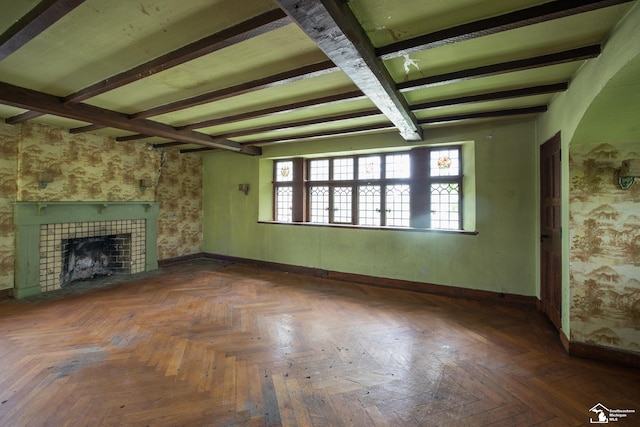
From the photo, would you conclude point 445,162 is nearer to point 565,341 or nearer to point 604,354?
point 565,341

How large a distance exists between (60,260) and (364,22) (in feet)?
17.4

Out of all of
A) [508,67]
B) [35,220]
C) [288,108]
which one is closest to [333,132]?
[288,108]

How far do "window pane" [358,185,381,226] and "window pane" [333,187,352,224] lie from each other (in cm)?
21

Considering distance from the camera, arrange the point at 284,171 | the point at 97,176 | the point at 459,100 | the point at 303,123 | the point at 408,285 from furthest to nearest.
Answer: the point at 284,171 < the point at 97,176 < the point at 408,285 < the point at 303,123 < the point at 459,100

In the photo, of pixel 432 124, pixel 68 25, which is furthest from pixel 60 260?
pixel 432 124

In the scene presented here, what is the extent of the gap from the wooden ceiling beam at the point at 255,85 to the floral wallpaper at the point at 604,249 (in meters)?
2.24

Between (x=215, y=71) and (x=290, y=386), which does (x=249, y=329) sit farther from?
(x=215, y=71)

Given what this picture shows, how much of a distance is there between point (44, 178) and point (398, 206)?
5.17 meters

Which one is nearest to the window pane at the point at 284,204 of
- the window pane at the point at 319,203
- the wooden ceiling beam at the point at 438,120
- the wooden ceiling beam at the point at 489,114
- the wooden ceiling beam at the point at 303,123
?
the window pane at the point at 319,203

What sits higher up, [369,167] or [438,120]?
[438,120]

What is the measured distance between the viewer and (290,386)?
200 cm

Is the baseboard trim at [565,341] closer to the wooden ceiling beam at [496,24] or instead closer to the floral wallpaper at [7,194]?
the wooden ceiling beam at [496,24]

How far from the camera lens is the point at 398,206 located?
4523 millimetres

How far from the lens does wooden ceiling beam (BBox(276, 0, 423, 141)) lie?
1295mm
